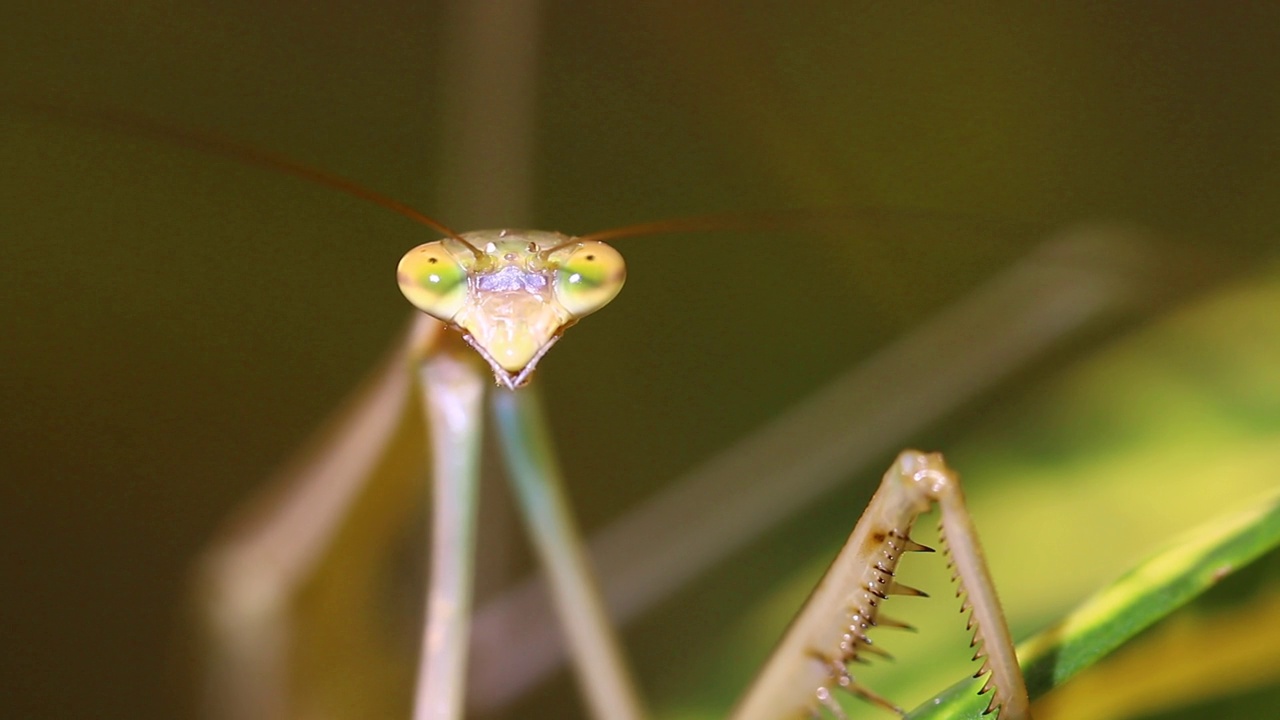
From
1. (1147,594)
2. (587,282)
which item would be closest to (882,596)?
(1147,594)

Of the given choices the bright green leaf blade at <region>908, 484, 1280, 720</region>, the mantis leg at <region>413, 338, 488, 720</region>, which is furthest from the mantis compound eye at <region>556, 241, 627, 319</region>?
the bright green leaf blade at <region>908, 484, 1280, 720</region>

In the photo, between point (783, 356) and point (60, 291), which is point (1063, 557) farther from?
point (60, 291)

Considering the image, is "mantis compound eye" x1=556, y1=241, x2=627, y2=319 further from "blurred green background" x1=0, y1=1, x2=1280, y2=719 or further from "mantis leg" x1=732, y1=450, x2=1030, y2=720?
"blurred green background" x1=0, y1=1, x2=1280, y2=719

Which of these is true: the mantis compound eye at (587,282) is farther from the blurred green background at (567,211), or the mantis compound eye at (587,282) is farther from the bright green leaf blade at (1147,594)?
the blurred green background at (567,211)

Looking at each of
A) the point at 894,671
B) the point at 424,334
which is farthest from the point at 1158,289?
the point at 424,334

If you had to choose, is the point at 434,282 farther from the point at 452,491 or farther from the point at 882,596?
the point at 882,596

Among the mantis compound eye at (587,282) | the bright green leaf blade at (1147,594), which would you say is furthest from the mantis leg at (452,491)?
the bright green leaf blade at (1147,594)

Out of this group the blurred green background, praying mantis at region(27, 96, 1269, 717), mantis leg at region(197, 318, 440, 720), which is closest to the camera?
praying mantis at region(27, 96, 1269, 717)
